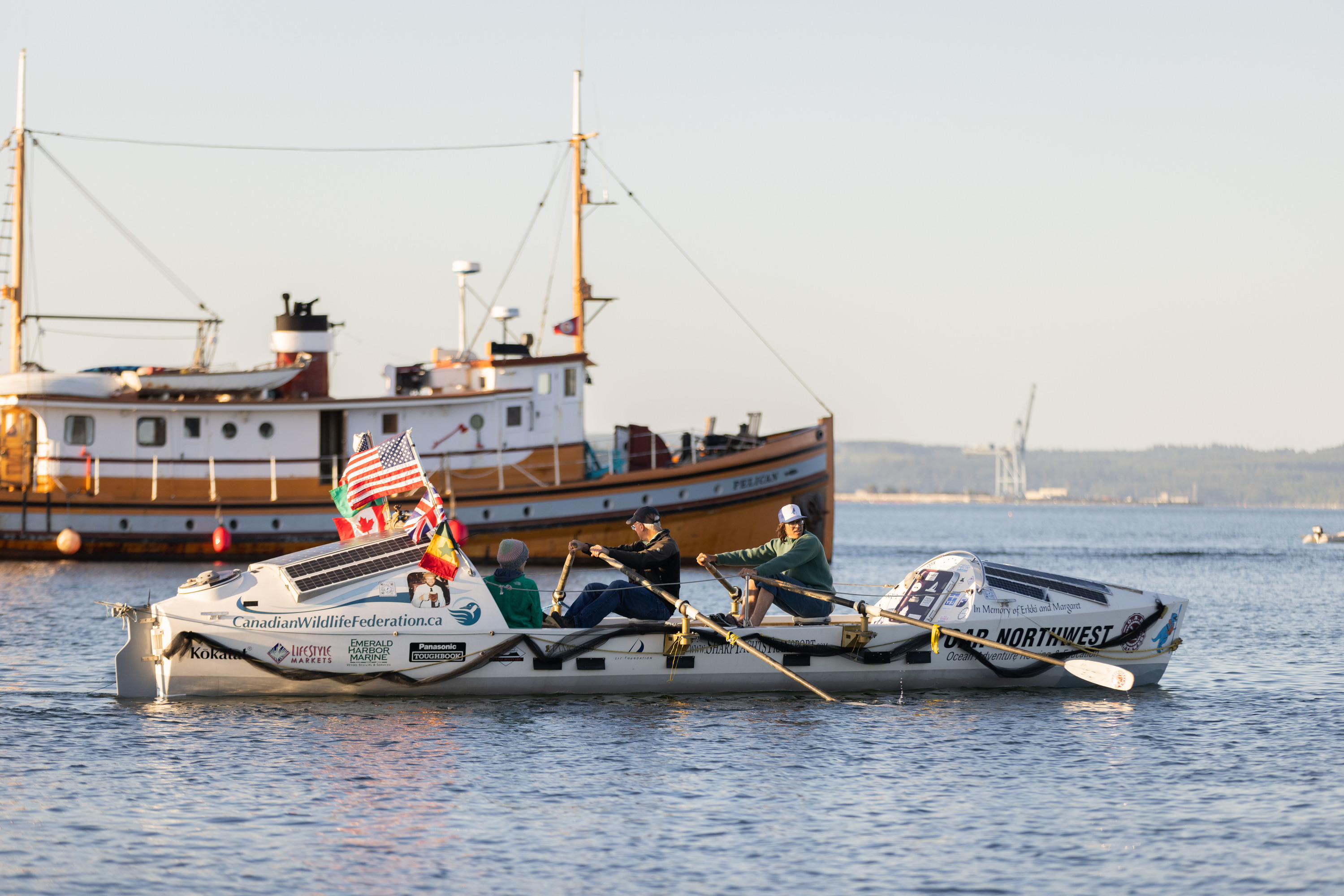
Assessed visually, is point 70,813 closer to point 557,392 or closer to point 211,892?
point 211,892

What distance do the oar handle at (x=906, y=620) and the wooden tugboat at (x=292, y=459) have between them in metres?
21.1

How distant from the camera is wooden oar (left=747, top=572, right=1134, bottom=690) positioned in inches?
635

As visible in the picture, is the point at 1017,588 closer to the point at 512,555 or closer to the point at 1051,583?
the point at 1051,583

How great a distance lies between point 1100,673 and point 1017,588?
1443mm

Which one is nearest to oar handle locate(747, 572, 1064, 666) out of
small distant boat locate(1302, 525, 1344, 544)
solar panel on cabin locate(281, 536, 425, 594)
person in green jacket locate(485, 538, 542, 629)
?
person in green jacket locate(485, 538, 542, 629)

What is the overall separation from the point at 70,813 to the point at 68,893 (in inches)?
87.2

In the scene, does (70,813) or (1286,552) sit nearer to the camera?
(70,813)

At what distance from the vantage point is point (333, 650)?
1543cm

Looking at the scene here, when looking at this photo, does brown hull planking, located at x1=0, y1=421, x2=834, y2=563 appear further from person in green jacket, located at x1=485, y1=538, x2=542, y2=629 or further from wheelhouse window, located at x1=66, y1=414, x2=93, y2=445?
person in green jacket, located at x1=485, y1=538, x2=542, y2=629

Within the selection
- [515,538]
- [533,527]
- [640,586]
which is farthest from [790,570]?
[515,538]

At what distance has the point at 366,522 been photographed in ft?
57.9

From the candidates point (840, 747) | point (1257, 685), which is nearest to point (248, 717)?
point (840, 747)

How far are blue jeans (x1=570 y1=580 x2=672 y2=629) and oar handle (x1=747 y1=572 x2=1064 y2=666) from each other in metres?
1.16

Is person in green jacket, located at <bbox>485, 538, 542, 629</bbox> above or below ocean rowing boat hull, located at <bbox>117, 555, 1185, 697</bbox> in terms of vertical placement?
above
